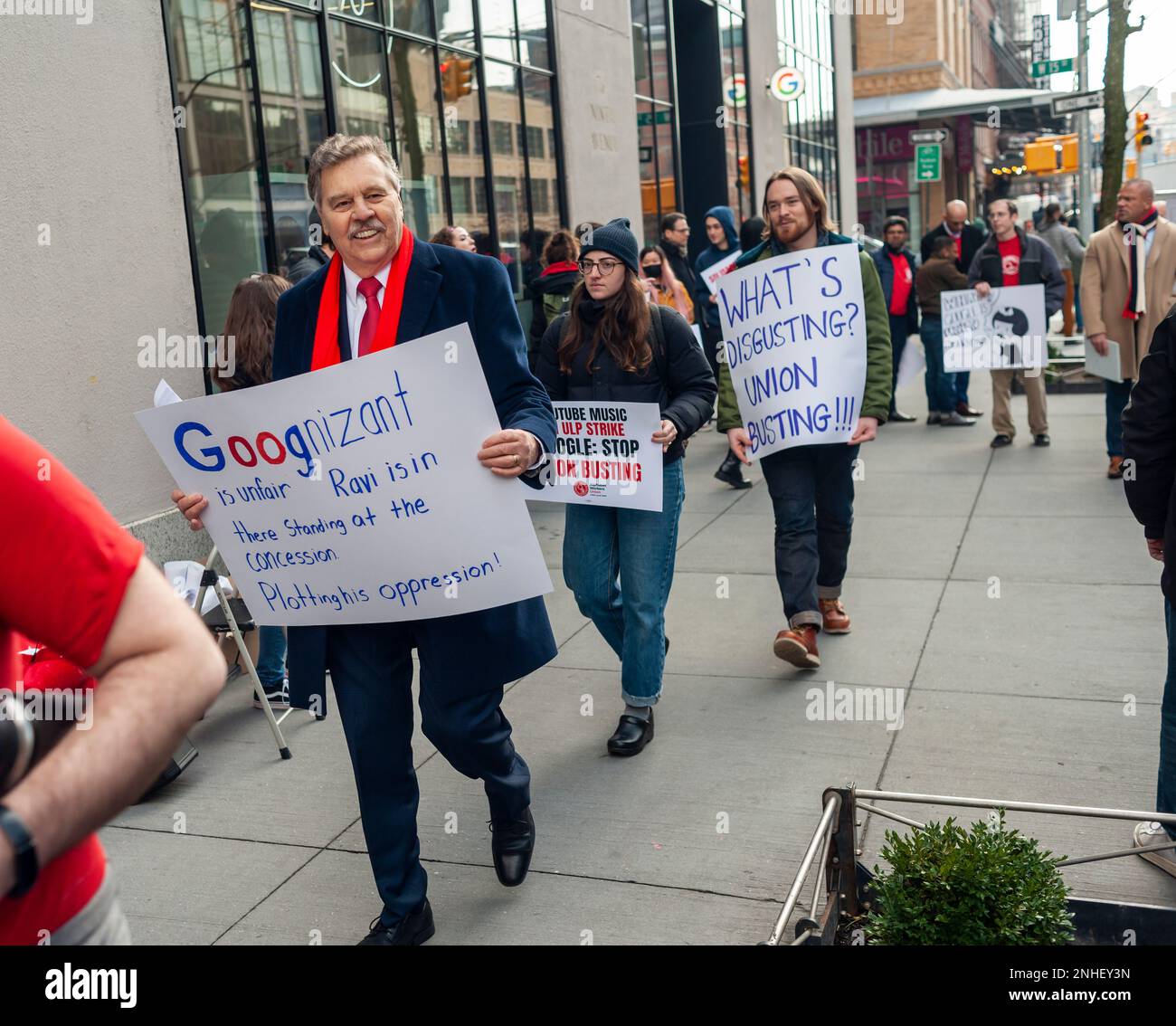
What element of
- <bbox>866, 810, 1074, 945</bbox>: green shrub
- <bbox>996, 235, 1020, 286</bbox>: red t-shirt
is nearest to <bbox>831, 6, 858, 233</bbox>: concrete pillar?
<bbox>996, 235, 1020, 286</bbox>: red t-shirt

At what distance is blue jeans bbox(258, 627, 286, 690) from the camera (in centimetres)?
579

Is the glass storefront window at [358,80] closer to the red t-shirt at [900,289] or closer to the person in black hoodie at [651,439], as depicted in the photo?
the red t-shirt at [900,289]

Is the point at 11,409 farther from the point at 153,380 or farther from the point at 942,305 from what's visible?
the point at 942,305

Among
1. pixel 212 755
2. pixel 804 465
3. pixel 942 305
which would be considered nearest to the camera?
pixel 212 755

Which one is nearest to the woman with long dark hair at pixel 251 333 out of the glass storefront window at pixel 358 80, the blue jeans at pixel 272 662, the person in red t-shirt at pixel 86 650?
the blue jeans at pixel 272 662

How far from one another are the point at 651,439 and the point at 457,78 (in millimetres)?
8185

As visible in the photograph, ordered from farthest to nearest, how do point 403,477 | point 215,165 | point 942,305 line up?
1. point 942,305
2. point 215,165
3. point 403,477

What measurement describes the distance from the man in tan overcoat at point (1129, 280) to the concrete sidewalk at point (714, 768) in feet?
5.58

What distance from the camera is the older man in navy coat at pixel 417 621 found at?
3.35 metres

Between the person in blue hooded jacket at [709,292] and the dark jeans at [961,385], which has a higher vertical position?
the person in blue hooded jacket at [709,292]

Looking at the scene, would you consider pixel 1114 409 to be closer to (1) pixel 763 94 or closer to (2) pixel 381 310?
(2) pixel 381 310
